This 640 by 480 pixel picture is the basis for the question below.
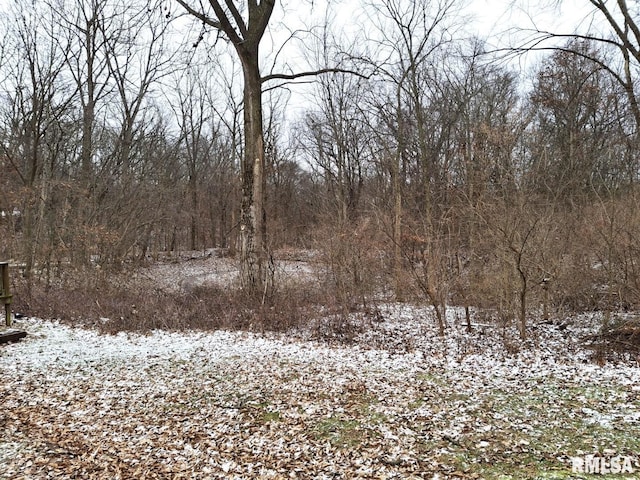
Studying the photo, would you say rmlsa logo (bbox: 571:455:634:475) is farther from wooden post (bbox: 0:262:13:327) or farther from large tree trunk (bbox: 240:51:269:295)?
wooden post (bbox: 0:262:13:327)

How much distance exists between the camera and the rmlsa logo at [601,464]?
3.18 m

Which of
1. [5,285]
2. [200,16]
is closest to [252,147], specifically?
[200,16]

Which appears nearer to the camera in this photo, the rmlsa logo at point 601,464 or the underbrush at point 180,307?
the rmlsa logo at point 601,464

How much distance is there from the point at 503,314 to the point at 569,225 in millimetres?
3174

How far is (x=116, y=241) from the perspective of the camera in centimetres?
1252

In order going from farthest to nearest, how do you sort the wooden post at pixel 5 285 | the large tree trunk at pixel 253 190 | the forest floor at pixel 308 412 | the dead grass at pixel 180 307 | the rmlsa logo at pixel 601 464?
the large tree trunk at pixel 253 190, the dead grass at pixel 180 307, the wooden post at pixel 5 285, the forest floor at pixel 308 412, the rmlsa logo at pixel 601 464

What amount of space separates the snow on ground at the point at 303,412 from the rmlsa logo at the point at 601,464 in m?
0.07

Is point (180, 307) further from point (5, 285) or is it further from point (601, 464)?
point (601, 464)

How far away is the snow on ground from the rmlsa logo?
74 millimetres

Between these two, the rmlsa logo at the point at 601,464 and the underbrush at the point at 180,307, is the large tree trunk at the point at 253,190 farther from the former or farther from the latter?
the rmlsa logo at the point at 601,464

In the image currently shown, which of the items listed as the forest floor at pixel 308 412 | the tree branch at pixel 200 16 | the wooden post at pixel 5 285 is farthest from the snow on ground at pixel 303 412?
the tree branch at pixel 200 16

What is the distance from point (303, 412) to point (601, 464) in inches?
99.8

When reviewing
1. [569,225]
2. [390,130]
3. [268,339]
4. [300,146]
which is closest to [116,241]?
[268,339]

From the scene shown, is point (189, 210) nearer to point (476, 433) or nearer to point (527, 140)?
point (527, 140)
